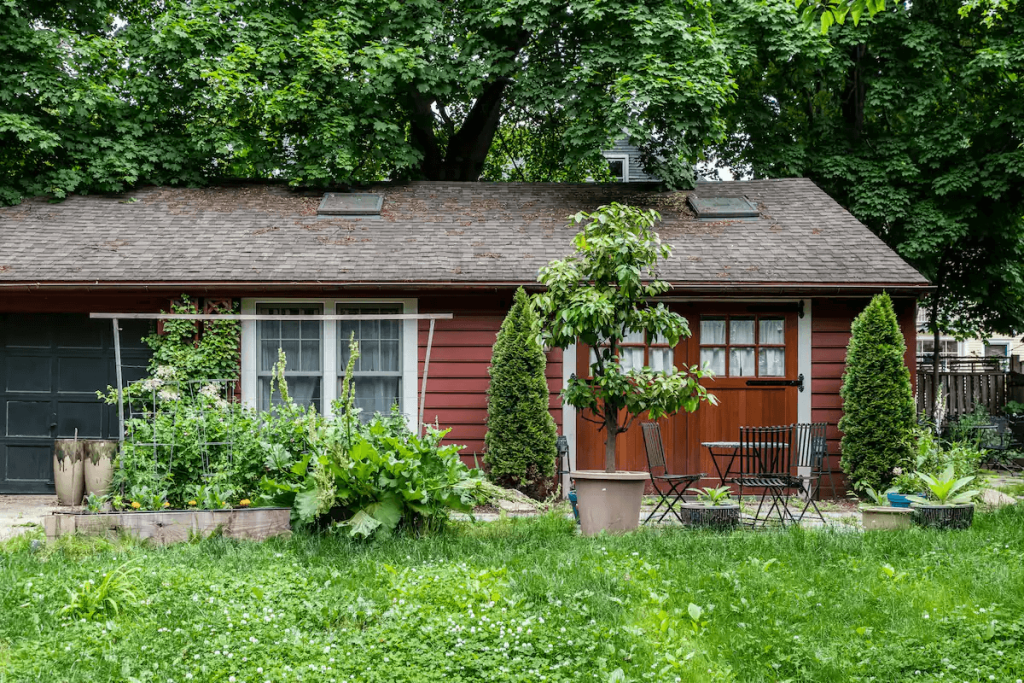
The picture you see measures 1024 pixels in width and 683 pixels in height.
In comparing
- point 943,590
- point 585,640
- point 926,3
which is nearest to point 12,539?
point 585,640

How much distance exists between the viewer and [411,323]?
10.3 meters

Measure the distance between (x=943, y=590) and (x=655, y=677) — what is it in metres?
2.10

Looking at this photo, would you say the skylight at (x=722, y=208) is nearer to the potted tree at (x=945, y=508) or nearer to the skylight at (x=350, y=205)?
the skylight at (x=350, y=205)

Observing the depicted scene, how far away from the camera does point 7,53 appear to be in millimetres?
12297

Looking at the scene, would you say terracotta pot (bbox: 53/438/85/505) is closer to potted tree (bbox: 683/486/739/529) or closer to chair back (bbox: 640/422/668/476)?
chair back (bbox: 640/422/668/476)

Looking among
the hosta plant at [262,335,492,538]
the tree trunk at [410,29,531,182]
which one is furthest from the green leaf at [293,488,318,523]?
the tree trunk at [410,29,531,182]

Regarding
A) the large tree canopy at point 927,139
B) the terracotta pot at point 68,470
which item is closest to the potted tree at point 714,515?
the terracotta pot at point 68,470

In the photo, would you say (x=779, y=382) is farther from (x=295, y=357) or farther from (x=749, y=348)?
(x=295, y=357)

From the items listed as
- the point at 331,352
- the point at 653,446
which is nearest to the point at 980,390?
the point at 653,446

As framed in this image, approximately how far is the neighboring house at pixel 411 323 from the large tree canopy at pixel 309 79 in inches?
97.4

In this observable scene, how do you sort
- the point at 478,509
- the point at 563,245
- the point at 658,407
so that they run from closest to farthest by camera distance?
1. the point at 658,407
2. the point at 478,509
3. the point at 563,245

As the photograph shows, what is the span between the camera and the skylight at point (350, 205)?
39.4 ft

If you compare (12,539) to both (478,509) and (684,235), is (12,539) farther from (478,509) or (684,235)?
(684,235)

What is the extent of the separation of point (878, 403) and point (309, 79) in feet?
30.0
